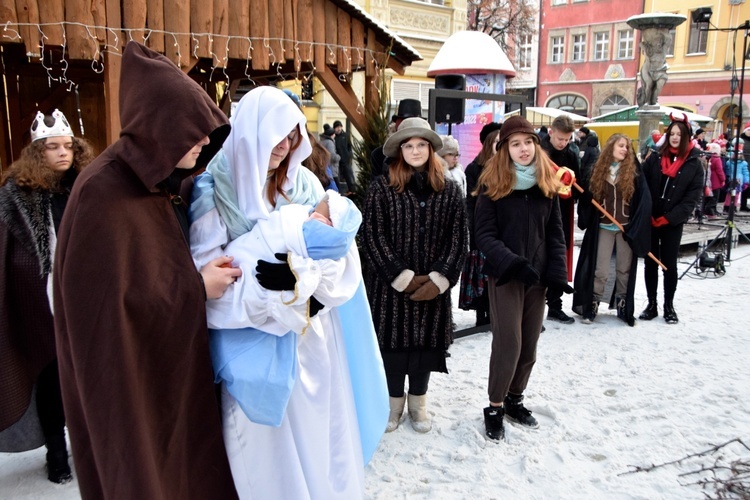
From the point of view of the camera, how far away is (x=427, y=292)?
3.34m

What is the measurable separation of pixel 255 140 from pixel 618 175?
4502 mm

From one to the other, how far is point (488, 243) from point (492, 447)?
121 cm

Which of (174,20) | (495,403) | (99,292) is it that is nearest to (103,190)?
(99,292)

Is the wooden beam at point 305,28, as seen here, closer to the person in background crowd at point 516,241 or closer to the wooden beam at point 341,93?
the wooden beam at point 341,93

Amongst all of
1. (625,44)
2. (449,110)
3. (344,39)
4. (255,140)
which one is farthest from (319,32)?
(625,44)

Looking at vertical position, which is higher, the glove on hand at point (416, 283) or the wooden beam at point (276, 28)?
the wooden beam at point (276, 28)

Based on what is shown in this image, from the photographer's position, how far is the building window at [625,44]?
35834 mm

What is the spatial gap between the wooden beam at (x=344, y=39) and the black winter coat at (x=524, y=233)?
11.1 ft

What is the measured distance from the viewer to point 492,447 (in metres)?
3.43

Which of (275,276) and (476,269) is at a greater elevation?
(275,276)

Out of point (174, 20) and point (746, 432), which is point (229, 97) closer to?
point (174, 20)

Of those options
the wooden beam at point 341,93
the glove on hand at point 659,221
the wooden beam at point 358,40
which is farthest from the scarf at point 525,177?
the wooden beam at point 358,40

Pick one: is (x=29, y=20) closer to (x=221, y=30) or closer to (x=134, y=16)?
(x=134, y=16)

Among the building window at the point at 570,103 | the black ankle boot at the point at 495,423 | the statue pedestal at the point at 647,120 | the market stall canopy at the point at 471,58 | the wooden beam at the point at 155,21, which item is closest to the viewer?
the black ankle boot at the point at 495,423
